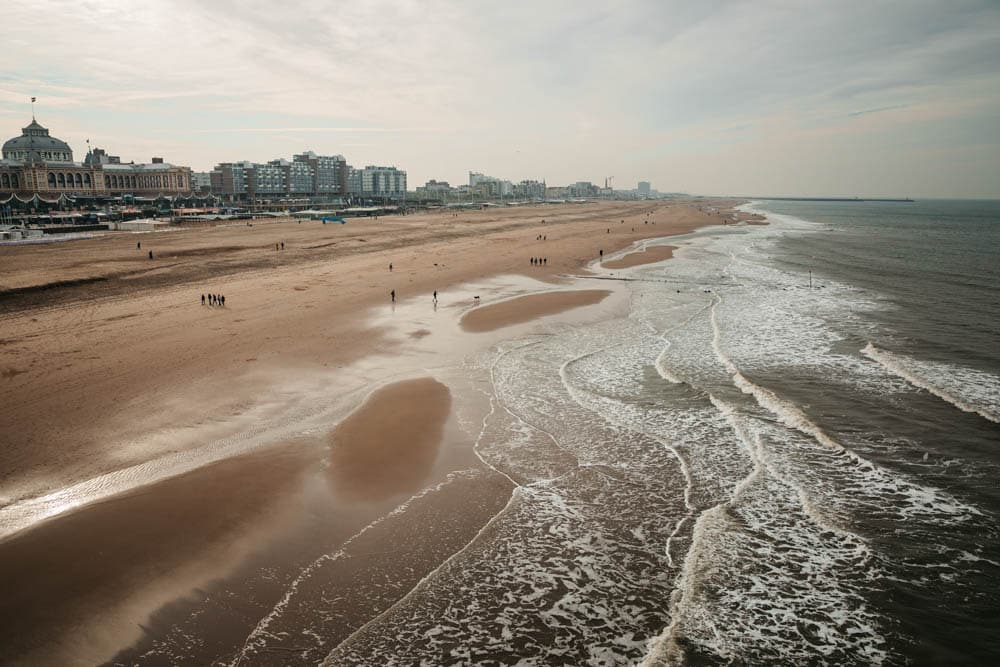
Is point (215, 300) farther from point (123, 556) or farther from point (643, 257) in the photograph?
point (643, 257)

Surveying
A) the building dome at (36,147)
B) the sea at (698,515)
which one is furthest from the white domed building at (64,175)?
the sea at (698,515)

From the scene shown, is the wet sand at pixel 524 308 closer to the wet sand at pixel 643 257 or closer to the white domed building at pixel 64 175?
the wet sand at pixel 643 257

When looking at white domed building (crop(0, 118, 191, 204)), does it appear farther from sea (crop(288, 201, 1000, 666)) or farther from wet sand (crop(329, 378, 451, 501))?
sea (crop(288, 201, 1000, 666))

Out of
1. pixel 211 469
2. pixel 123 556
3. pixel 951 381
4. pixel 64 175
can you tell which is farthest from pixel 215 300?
pixel 64 175

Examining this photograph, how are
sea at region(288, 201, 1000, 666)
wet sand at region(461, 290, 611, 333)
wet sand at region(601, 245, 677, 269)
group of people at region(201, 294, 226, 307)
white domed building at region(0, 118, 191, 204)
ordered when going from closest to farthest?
sea at region(288, 201, 1000, 666) → wet sand at region(461, 290, 611, 333) → group of people at region(201, 294, 226, 307) → wet sand at region(601, 245, 677, 269) → white domed building at region(0, 118, 191, 204)

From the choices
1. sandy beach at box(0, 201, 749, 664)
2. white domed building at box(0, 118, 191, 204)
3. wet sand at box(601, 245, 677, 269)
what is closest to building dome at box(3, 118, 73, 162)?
white domed building at box(0, 118, 191, 204)

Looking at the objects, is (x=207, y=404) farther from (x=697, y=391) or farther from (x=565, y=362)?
(x=697, y=391)
